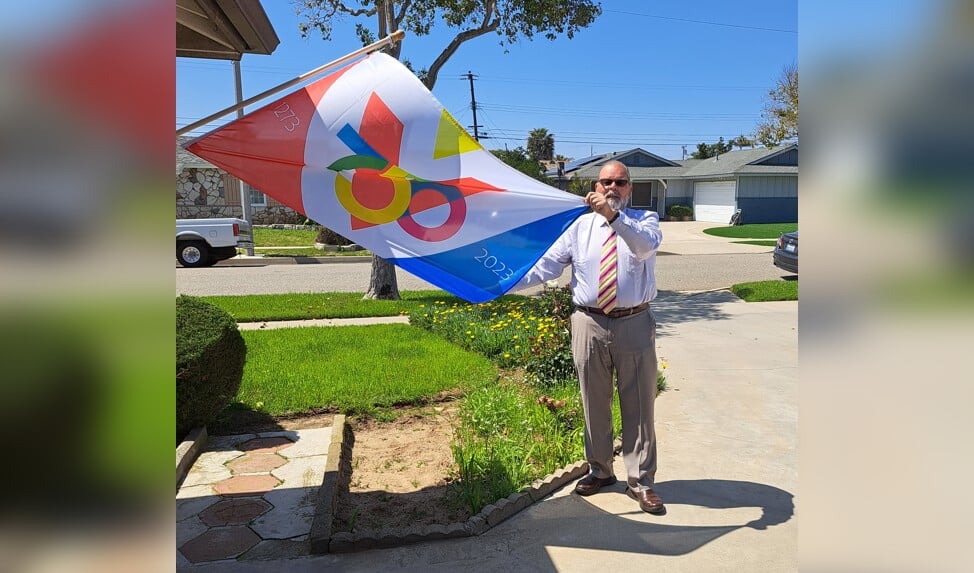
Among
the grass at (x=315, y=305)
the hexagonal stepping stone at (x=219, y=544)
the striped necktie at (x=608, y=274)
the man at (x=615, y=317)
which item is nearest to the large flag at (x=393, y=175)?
the man at (x=615, y=317)

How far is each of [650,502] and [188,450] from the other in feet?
10.6

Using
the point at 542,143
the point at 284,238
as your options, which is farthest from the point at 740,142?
the point at 284,238

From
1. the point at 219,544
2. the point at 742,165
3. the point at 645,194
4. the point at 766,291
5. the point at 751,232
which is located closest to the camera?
the point at 219,544

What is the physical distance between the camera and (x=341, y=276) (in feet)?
59.0

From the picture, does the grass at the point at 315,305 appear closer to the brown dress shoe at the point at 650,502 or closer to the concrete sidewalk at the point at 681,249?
the brown dress shoe at the point at 650,502

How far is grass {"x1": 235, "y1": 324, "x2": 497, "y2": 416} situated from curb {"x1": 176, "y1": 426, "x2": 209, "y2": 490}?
823 mm

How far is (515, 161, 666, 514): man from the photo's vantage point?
4.00m

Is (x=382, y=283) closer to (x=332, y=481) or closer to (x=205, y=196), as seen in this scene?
(x=332, y=481)

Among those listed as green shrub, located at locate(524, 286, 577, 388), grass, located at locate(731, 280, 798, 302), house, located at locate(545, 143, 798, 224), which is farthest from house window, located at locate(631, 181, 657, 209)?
green shrub, located at locate(524, 286, 577, 388)

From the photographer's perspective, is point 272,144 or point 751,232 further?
point 751,232

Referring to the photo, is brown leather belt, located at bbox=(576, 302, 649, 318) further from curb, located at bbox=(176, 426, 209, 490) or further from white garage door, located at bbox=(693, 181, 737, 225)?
white garage door, located at bbox=(693, 181, 737, 225)

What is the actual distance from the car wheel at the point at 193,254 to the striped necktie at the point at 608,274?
59.6 ft

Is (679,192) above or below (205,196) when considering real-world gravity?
above
